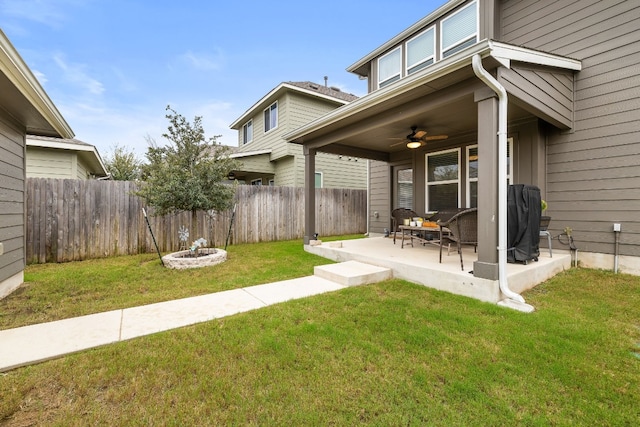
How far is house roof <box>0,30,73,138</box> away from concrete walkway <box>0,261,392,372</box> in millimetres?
2443

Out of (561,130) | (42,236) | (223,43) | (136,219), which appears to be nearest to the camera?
(561,130)

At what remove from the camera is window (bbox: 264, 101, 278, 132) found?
11.6m

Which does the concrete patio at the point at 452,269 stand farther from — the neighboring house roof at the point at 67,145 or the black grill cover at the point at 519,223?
the neighboring house roof at the point at 67,145

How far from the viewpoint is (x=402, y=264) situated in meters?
4.30

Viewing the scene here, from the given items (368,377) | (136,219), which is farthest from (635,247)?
(136,219)

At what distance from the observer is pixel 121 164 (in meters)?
18.6

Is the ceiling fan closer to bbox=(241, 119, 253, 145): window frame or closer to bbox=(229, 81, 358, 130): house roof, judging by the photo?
bbox=(229, 81, 358, 130): house roof

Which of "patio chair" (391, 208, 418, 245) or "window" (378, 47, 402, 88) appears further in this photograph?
"window" (378, 47, 402, 88)

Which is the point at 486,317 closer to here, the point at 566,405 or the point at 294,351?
the point at 566,405

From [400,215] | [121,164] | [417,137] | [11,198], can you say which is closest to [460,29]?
[417,137]

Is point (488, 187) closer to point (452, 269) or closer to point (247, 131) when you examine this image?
point (452, 269)

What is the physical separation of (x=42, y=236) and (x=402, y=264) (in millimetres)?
6864

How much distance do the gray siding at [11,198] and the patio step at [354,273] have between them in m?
4.20

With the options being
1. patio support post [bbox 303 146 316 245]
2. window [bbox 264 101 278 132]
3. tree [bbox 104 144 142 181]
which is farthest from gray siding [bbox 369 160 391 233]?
tree [bbox 104 144 142 181]
